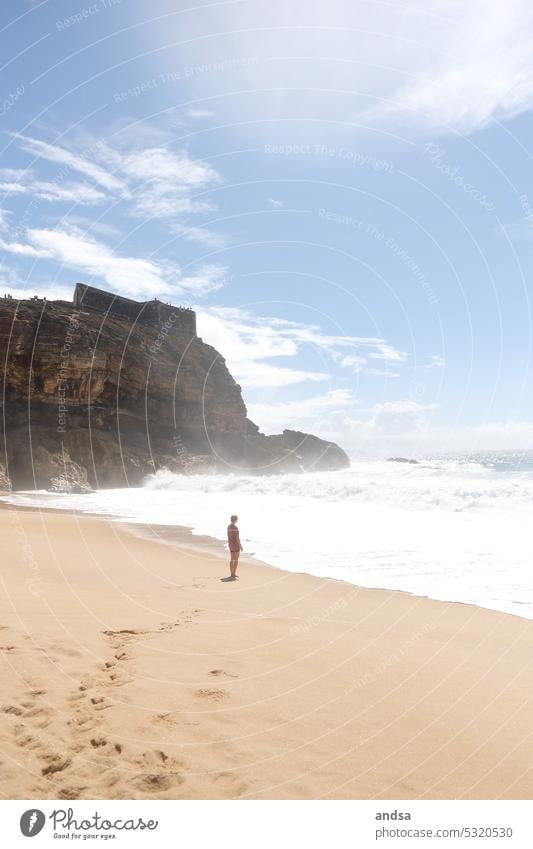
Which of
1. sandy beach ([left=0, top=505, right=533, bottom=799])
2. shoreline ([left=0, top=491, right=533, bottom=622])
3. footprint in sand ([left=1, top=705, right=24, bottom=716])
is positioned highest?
footprint in sand ([left=1, top=705, right=24, bottom=716])

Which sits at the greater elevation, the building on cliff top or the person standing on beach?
the building on cliff top

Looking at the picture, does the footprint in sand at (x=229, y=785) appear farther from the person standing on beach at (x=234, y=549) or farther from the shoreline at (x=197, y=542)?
the person standing on beach at (x=234, y=549)

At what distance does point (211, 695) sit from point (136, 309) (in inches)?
2268

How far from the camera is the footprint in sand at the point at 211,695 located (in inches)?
170

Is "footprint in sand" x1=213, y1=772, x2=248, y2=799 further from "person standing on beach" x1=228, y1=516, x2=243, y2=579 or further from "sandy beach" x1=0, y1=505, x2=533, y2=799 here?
"person standing on beach" x1=228, y1=516, x2=243, y2=579

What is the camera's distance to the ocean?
1012 centimetres

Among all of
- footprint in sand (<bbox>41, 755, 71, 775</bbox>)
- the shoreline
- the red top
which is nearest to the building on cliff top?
the shoreline

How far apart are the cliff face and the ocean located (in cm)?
933

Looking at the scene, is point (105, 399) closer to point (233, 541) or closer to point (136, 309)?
point (136, 309)

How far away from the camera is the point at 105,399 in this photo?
48562 mm

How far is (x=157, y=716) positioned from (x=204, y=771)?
2.52ft

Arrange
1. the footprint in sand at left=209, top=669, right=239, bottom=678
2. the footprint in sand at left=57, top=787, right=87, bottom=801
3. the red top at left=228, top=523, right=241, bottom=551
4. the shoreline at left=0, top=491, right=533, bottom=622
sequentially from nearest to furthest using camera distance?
the footprint in sand at left=57, top=787, right=87, bottom=801, the footprint in sand at left=209, top=669, right=239, bottom=678, the shoreline at left=0, top=491, right=533, bottom=622, the red top at left=228, top=523, right=241, bottom=551

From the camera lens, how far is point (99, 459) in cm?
4453

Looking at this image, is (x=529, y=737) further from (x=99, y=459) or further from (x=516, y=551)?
(x=99, y=459)
